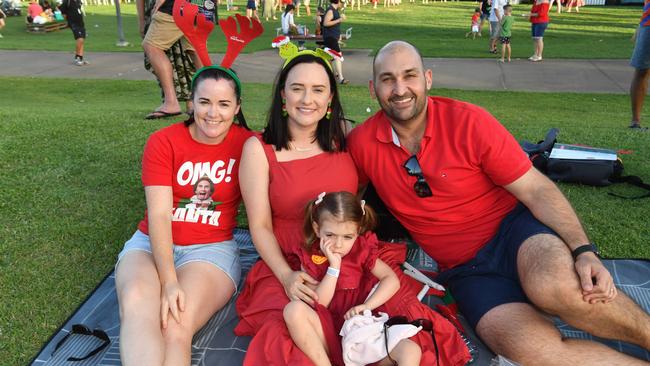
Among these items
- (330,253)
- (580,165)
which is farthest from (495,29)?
(330,253)

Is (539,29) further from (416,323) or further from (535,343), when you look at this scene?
(416,323)

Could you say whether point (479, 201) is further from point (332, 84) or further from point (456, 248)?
point (332, 84)

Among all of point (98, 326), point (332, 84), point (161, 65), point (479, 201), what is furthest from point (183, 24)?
point (161, 65)

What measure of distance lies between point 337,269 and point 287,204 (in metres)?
0.55

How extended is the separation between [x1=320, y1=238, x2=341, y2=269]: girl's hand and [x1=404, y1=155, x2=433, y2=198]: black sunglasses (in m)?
0.61

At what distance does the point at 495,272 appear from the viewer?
2.80m

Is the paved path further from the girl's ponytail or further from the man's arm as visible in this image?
the girl's ponytail

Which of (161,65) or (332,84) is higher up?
(332,84)

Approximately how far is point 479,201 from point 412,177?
1.29 feet

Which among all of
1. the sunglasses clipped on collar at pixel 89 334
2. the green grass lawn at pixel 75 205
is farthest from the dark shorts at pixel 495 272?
the sunglasses clipped on collar at pixel 89 334

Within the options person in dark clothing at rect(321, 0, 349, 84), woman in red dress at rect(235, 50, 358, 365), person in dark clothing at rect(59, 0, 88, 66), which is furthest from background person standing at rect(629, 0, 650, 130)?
person in dark clothing at rect(59, 0, 88, 66)

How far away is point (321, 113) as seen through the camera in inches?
116

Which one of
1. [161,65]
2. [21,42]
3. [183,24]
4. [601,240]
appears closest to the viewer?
[183,24]

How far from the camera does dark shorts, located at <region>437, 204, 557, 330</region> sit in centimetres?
268
